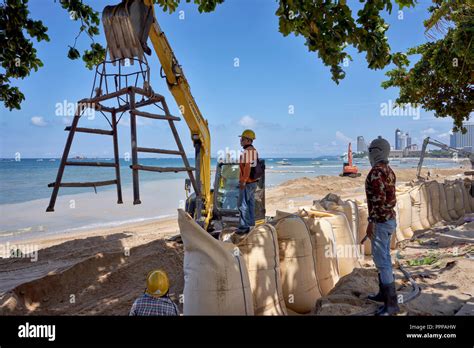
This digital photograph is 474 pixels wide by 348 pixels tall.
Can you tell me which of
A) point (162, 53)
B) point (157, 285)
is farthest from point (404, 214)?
point (157, 285)

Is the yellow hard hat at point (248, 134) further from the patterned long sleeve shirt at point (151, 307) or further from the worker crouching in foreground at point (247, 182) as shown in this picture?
the patterned long sleeve shirt at point (151, 307)

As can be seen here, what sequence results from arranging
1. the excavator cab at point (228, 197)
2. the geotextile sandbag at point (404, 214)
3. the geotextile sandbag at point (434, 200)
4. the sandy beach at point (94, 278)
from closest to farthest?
the sandy beach at point (94, 278) → the excavator cab at point (228, 197) → the geotextile sandbag at point (404, 214) → the geotextile sandbag at point (434, 200)

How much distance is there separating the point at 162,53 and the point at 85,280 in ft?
11.9

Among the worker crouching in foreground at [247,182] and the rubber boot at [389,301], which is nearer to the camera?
the rubber boot at [389,301]

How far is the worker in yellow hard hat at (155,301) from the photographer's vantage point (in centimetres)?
270

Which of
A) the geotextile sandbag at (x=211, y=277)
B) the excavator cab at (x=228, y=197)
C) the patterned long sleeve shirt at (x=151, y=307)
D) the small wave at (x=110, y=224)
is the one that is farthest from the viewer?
the small wave at (x=110, y=224)

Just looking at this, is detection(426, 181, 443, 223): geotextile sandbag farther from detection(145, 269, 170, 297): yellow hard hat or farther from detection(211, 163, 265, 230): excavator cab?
detection(145, 269, 170, 297): yellow hard hat

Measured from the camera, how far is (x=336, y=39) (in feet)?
11.3

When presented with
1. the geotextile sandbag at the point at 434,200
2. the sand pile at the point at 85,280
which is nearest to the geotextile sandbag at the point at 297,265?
the sand pile at the point at 85,280

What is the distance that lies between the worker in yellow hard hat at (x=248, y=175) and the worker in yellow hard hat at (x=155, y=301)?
2234 mm

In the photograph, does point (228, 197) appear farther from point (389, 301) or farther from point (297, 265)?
point (389, 301)

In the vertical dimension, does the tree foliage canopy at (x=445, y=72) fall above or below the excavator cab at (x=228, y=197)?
above

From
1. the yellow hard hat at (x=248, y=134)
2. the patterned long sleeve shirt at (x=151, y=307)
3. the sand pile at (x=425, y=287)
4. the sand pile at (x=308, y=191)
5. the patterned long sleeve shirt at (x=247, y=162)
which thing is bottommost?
the sand pile at (x=308, y=191)
